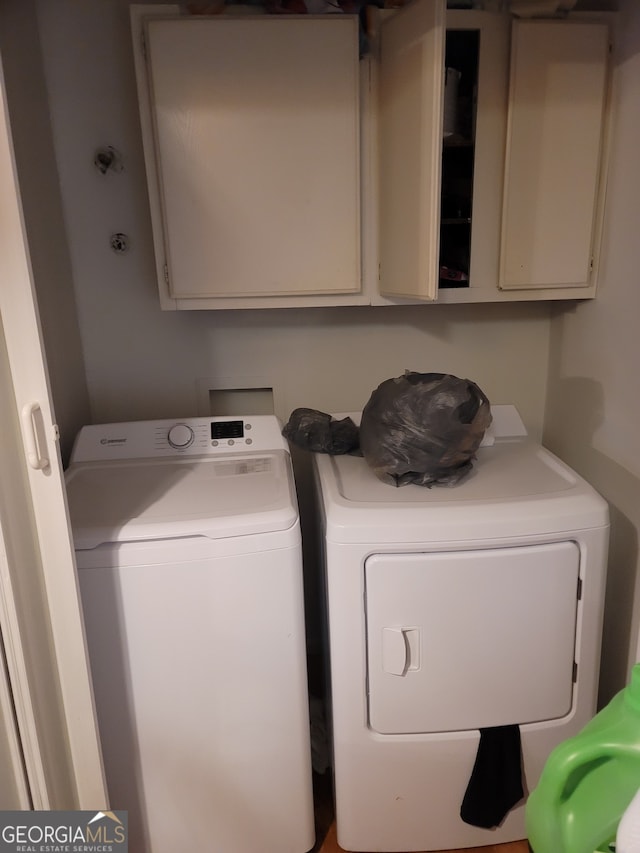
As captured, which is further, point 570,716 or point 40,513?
point 570,716

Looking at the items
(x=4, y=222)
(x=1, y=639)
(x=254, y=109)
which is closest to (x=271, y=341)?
(x=254, y=109)

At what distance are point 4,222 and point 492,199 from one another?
1.27 metres

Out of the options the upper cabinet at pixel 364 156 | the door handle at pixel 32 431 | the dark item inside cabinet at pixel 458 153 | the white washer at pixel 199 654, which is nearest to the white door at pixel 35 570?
the door handle at pixel 32 431

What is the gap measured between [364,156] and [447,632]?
1294mm

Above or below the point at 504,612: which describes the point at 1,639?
above

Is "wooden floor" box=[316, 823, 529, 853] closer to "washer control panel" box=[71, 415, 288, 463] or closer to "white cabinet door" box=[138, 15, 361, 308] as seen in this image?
"washer control panel" box=[71, 415, 288, 463]

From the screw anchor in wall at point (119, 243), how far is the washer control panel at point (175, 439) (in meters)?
0.56

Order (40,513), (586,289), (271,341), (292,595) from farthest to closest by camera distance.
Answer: (271,341) → (586,289) → (292,595) → (40,513)

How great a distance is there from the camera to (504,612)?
1.43 m

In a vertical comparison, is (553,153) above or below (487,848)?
above

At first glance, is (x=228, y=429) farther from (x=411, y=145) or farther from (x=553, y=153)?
(x=553, y=153)

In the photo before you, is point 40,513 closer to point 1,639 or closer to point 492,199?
point 1,639

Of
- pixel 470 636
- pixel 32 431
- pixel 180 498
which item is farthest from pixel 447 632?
pixel 32 431

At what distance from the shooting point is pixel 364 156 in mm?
1713
